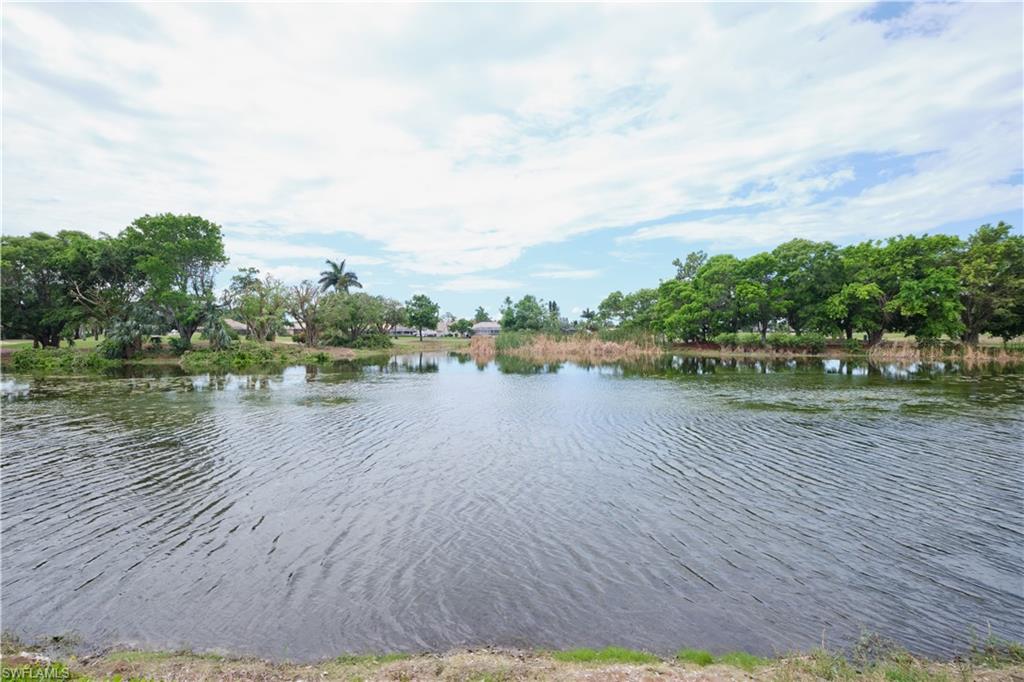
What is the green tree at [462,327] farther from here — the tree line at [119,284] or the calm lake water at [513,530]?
the calm lake water at [513,530]

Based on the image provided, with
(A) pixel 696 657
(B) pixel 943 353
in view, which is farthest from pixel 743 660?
(B) pixel 943 353

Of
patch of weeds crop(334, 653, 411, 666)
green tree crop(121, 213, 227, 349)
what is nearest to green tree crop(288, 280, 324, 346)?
green tree crop(121, 213, 227, 349)

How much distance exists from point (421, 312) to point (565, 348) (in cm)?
3960

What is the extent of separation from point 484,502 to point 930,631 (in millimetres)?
7160

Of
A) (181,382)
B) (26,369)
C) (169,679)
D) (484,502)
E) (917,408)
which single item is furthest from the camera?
(26,369)

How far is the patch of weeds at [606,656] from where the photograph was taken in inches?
214

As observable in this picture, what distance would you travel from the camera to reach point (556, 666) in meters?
5.29

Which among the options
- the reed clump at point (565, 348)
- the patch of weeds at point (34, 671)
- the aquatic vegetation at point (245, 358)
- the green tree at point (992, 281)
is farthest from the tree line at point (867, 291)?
the patch of weeds at point (34, 671)

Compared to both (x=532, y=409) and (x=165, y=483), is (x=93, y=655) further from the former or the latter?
(x=532, y=409)

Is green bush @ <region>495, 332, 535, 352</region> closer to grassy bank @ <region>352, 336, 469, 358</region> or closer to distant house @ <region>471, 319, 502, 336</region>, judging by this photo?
grassy bank @ <region>352, 336, 469, 358</region>

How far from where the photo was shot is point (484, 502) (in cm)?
1048

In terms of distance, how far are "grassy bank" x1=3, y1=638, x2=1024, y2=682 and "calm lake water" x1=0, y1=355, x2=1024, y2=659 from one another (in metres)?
0.31

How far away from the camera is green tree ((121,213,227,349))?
43719mm

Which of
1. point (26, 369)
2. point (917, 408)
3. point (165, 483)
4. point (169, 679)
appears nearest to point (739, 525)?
point (169, 679)
